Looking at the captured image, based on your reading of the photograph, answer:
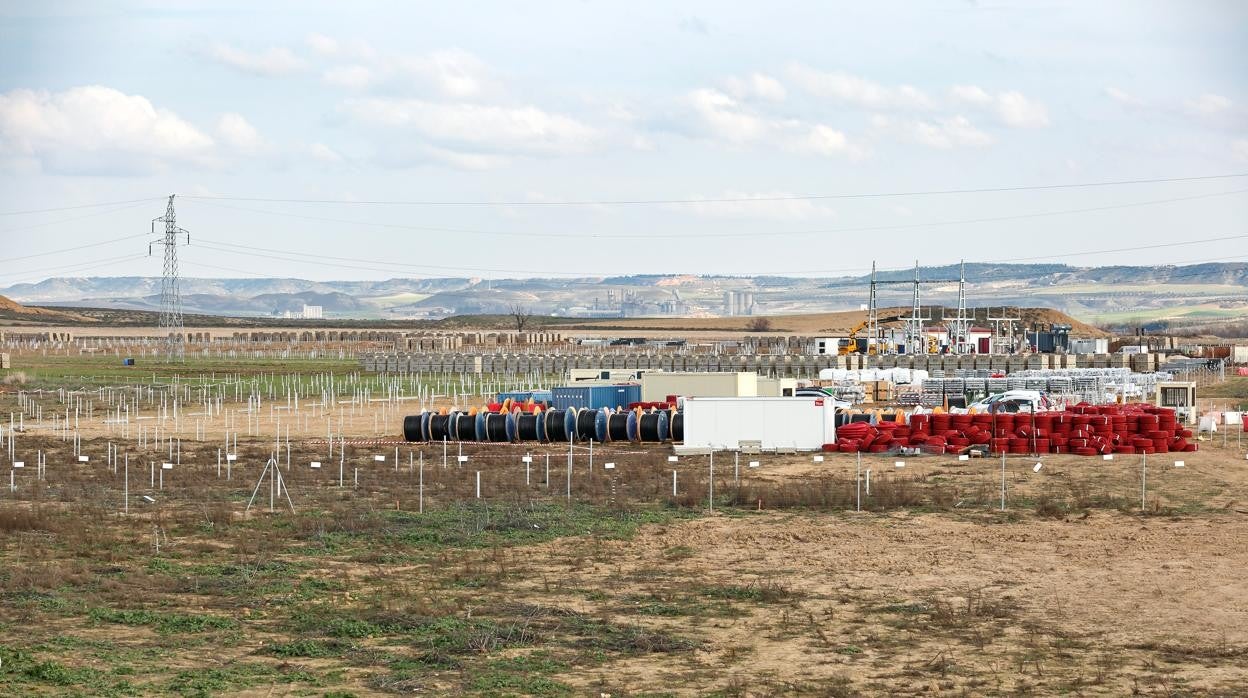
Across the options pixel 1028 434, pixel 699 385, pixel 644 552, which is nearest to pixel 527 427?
pixel 699 385

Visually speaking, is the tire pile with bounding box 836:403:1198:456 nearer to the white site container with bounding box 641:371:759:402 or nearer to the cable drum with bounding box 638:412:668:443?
the cable drum with bounding box 638:412:668:443

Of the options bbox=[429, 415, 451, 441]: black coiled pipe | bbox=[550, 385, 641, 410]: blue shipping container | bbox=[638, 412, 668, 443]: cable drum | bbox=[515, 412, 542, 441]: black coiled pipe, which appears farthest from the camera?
bbox=[550, 385, 641, 410]: blue shipping container

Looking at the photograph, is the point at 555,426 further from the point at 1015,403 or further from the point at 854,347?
the point at 854,347

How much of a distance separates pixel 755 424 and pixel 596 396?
44.6 feet

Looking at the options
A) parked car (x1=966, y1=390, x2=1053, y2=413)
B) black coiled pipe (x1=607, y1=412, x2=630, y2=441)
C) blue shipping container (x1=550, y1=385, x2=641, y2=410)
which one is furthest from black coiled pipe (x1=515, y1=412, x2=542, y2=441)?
parked car (x1=966, y1=390, x2=1053, y2=413)

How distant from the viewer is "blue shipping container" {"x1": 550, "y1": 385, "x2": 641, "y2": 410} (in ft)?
175

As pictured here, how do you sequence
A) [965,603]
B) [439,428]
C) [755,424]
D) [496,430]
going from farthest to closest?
[439,428]
[496,430]
[755,424]
[965,603]

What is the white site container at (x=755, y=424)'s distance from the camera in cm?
4059

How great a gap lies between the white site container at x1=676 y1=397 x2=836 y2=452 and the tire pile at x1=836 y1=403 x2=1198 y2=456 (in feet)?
2.71

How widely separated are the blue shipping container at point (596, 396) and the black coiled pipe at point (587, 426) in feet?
28.0

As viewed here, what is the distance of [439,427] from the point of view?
45250 millimetres

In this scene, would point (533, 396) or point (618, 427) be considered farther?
point (533, 396)

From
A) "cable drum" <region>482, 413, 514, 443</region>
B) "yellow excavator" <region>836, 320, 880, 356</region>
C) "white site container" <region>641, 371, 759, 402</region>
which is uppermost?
"yellow excavator" <region>836, 320, 880, 356</region>

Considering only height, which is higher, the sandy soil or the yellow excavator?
the yellow excavator
